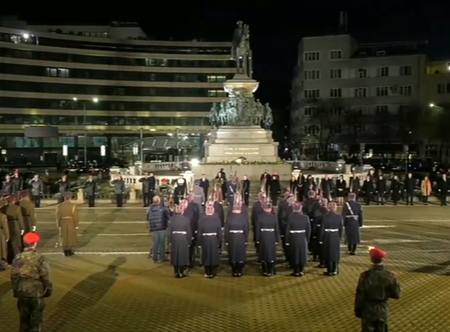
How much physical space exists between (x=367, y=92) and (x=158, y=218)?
7966cm

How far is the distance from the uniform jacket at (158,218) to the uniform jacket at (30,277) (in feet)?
22.8

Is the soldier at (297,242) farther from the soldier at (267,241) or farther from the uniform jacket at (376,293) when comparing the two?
the uniform jacket at (376,293)

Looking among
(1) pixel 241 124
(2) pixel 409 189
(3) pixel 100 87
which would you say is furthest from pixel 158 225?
(3) pixel 100 87

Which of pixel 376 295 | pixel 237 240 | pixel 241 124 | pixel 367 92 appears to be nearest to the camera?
pixel 376 295

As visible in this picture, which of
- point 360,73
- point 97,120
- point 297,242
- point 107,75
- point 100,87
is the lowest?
point 297,242

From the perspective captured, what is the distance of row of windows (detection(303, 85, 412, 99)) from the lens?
8838 centimetres

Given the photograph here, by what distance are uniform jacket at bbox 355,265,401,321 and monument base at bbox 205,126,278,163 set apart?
35.0 m

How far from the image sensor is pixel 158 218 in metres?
15.7

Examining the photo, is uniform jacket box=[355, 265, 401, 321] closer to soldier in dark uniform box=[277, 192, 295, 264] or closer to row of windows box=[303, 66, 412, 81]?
soldier in dark uniform box=[277, 192, 295, 264]

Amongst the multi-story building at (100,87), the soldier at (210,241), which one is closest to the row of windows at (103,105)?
the multi-story building at (100,87)

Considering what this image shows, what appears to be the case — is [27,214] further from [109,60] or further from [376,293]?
[109,60]

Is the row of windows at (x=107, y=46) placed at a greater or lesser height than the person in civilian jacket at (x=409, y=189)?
greater

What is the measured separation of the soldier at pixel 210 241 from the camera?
14.1 metres

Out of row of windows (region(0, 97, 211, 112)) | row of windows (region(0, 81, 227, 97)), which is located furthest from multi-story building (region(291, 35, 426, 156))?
row of windows (region(0, 97, 211, 112))
